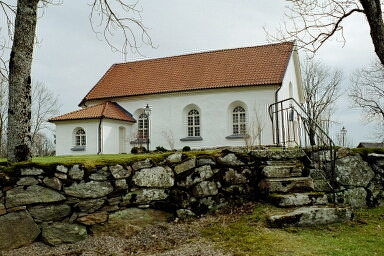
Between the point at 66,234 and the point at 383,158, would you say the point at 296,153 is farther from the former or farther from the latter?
the point at 66,234

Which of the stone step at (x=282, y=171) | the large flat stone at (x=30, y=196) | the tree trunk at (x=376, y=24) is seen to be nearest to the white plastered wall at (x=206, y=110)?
the stone step at (x=282, y=171)

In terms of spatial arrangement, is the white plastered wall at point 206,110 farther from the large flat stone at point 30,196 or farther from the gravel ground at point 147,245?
the large flat stone at point 30,196

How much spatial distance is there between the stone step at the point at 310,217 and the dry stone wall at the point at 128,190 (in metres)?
1.24

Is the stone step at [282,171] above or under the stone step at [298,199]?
above

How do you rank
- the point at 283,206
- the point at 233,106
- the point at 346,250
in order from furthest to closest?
the point at 233,106 < the point at 283,206 < the point at 346,250

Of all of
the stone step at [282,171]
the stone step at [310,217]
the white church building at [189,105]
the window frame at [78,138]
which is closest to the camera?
the stone step at [310,217]

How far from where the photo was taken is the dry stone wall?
5559 millimetres

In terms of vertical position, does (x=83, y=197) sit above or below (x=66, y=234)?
above

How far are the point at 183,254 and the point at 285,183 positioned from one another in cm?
284

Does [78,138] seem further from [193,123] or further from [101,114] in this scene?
[193,123]

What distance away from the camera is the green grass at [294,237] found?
486 centimetres

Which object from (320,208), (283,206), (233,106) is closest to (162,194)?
(283,206)

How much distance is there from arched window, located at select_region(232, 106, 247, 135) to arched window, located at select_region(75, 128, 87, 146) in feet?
30.1

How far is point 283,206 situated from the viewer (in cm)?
639
